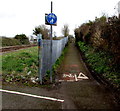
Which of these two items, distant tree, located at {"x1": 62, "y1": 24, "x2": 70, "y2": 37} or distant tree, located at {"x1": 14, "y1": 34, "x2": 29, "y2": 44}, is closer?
distant tree, located at {"x1": 14, "y1": 34, "x2": 29, "y2": 44}

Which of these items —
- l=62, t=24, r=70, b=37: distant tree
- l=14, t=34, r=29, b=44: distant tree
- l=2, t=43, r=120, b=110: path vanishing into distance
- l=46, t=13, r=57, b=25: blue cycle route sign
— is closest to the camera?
l=2, t=43, r=120, b=110: path vanishing into distance

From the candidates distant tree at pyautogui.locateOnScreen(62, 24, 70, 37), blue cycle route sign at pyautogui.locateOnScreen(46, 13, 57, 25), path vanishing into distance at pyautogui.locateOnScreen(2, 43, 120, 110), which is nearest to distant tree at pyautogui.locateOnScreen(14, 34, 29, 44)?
distant tree at pyautogui.locateOnScreen(62, 24, 70, 37)

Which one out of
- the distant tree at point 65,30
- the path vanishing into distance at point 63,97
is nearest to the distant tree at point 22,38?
the distant tree at point 65,30

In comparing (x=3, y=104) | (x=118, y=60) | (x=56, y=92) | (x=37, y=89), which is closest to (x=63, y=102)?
(x=56, y=92)

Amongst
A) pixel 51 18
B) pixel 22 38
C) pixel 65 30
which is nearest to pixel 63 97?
pixel 51 18

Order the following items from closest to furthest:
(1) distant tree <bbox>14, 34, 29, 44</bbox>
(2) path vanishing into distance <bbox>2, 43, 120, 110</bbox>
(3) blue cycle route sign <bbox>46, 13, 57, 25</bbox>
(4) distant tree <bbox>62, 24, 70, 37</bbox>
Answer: (2) path vanishing into distance <bbox>2, 43, 120, 110</bbox> < (3) blue cycle route sign <bbox>46, 13, 57, 25</bbox> < (1) distant tree <bbox>14, 34, 29, 44</bbox> < (4) distant tree <bbox>62, 24, 70, 37</bbox>

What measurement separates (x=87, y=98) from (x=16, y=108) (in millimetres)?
2194

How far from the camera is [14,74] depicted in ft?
19.7

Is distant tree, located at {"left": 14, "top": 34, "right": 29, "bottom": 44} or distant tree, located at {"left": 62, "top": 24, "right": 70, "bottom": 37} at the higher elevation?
distant tree, located at {"left": 62, "top": 24, "right": 70, "bottom": 37}

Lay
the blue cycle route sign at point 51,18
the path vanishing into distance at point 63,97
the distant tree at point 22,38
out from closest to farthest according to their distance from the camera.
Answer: the path vanishing into distance at point 63,97, the blue cycle route sign at point 51,18, the distant tree at point 22,38

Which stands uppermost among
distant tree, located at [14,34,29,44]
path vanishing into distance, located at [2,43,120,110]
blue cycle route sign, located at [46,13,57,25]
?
distant tree, located at [14,34,29,44]

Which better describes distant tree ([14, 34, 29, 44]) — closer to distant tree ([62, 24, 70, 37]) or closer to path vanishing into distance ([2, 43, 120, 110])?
distant tree ([62, 24, 70, 37])

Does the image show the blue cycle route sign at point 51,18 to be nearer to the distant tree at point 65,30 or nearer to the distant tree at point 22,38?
the distant tree at point 22,38

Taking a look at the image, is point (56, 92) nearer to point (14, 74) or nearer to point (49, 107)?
point (49, 107)
